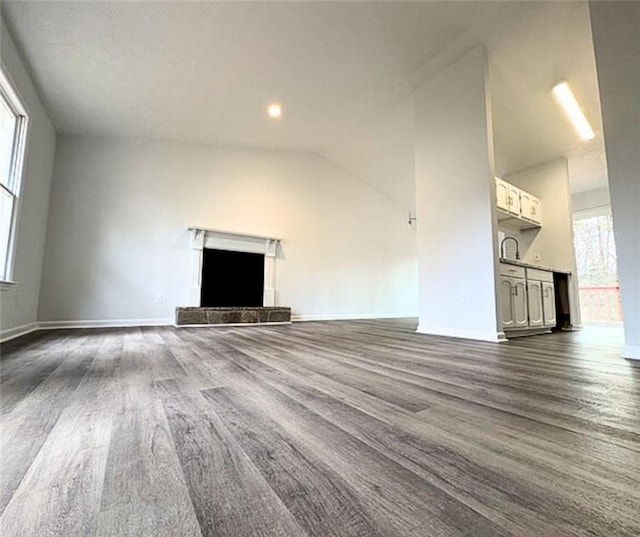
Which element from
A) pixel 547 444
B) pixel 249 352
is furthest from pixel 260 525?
pixel 249 352

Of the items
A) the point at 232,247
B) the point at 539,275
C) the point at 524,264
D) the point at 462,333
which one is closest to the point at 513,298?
the point at 524,264

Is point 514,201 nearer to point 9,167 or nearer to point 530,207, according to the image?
point 530,207

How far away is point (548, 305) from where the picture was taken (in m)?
3.93

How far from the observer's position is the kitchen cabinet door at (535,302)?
358 centimetres

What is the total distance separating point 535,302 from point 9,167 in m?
5.77

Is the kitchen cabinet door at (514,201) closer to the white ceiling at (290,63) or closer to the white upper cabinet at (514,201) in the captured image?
the white upper cabinet at (514,201)

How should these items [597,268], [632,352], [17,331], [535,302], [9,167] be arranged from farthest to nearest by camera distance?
1. [597,268]
2. [535,302]
3. [17,331]
4. [9,167]
5. [632,352]

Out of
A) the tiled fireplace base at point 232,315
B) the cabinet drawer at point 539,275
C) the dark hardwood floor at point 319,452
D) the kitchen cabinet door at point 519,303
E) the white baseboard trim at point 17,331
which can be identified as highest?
the cabinet drawer at point 539,275

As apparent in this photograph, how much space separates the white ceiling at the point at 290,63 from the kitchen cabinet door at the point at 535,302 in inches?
87.0

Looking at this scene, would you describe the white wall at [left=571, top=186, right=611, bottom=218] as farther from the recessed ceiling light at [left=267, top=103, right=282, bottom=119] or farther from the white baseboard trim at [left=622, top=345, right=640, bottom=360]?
the recessed ceiling light at [left=267, top=103, right=282, bottom=119]

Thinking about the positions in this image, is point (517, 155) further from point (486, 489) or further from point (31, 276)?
point (31, 276)

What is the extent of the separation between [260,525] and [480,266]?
10.2ft

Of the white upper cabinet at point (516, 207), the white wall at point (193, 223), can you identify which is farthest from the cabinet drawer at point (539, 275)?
the white wall at point (193, 223)

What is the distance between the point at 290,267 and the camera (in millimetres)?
5453
